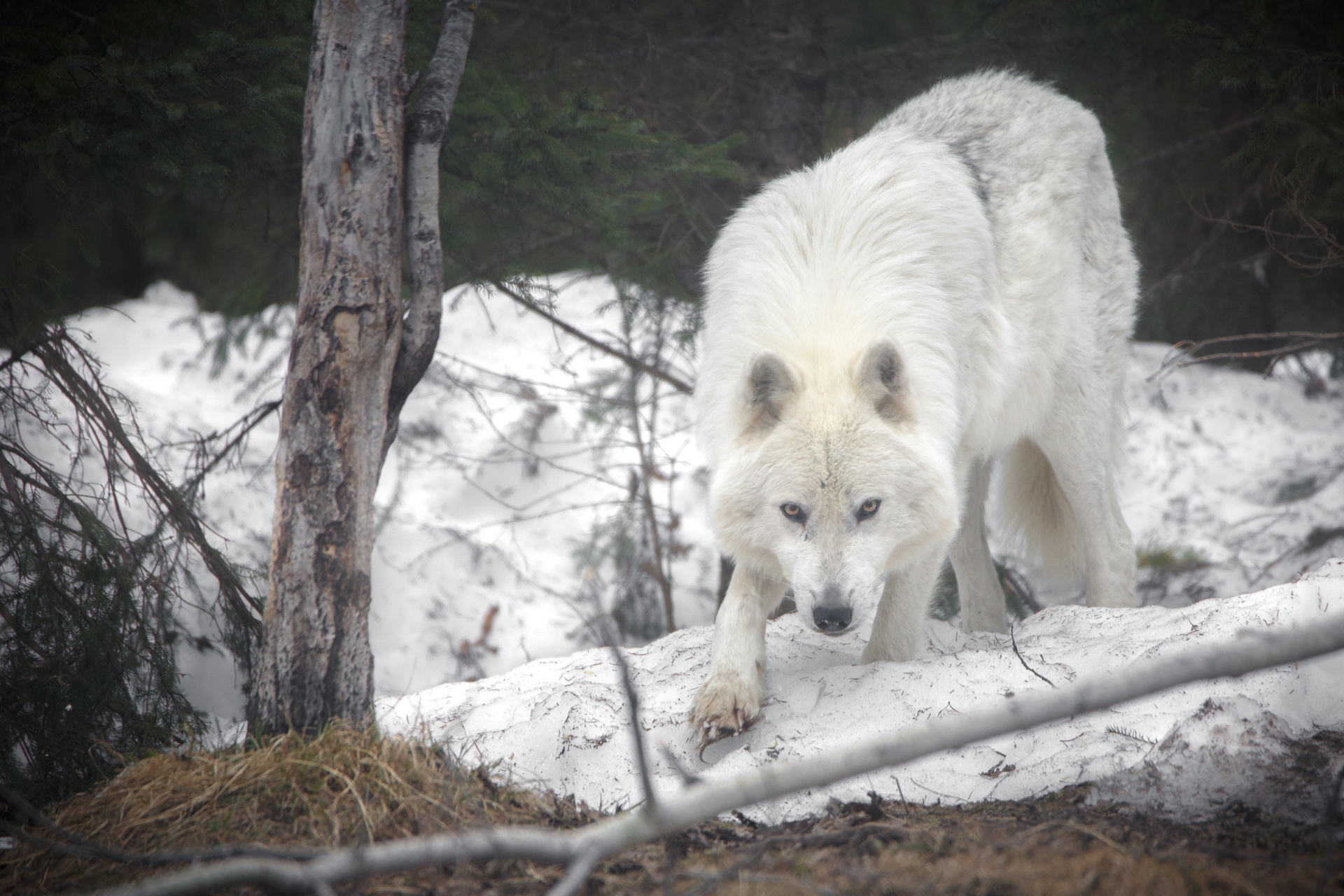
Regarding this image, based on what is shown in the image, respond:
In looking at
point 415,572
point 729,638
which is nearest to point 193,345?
Answer: point 415,572

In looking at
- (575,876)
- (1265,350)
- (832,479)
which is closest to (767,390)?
(832,479)

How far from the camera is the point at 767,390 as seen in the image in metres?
3.03

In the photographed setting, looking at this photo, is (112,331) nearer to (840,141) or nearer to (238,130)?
(238,130)

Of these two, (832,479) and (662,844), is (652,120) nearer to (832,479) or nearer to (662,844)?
(832,479)

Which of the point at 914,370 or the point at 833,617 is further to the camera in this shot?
the point at 914,370

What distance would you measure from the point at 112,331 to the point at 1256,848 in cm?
888

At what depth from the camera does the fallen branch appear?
58.4 inches

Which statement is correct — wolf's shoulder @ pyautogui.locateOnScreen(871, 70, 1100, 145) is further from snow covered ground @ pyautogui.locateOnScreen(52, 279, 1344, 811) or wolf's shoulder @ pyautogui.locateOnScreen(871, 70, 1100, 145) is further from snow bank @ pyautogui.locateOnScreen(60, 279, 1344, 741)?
A: snow bank @ pyautogui.locateOnScreen(60, 279, 1344, 741)

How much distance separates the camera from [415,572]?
595 cm

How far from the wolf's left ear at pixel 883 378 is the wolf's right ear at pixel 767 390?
250 millimetres

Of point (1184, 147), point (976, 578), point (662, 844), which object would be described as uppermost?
point (1184, 147)

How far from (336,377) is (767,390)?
145 centimetres

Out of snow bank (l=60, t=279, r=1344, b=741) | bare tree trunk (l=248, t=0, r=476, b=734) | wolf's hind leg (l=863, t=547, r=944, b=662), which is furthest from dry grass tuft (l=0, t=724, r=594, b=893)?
snow bank (l=60, t=279, r=1344, b=741)

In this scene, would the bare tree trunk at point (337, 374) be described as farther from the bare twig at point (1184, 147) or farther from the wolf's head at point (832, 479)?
the bare twig at point (1184, 147)
